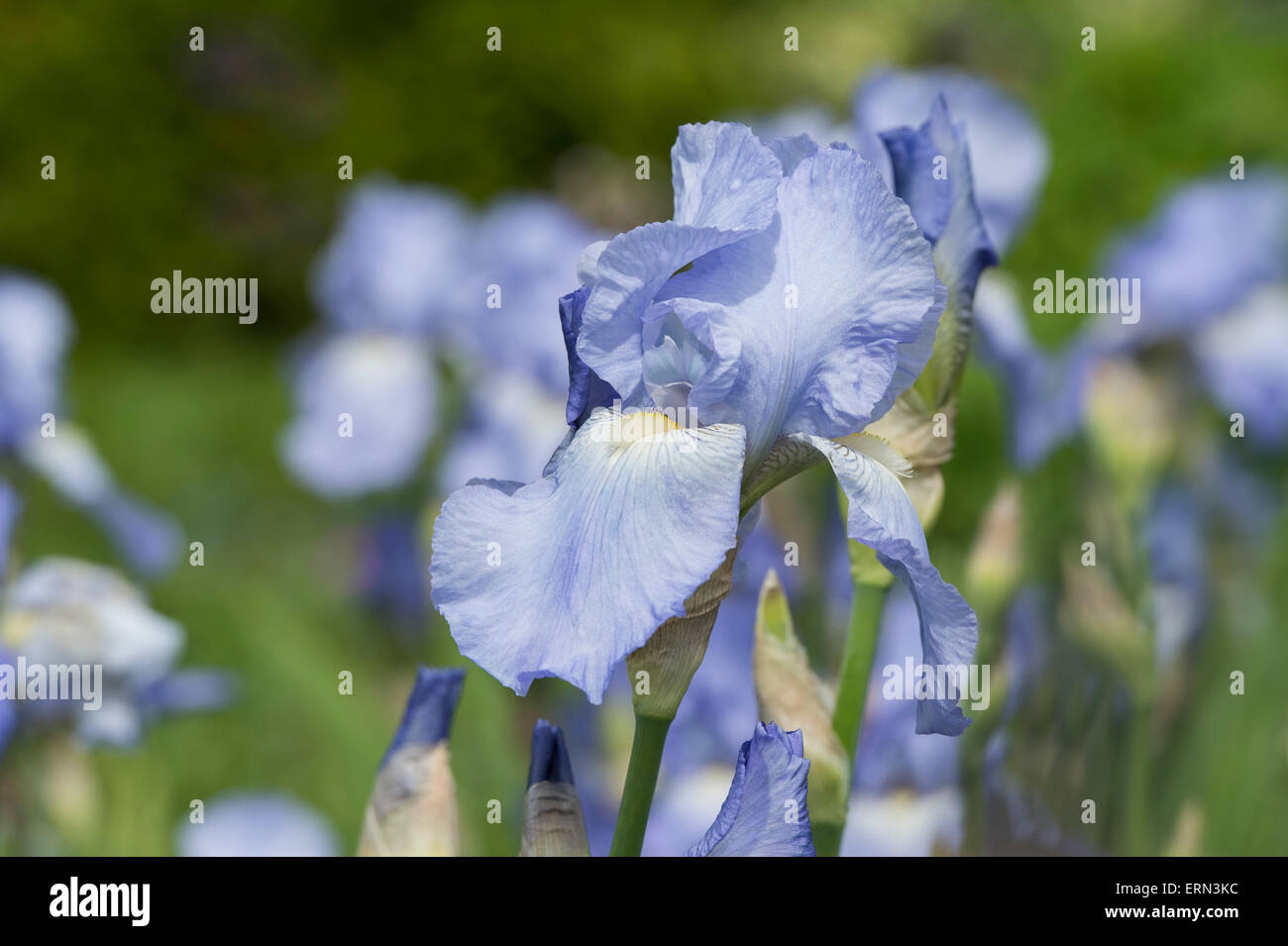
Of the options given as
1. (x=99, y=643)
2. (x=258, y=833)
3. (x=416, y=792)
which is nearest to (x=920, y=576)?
(x=416, y=792)

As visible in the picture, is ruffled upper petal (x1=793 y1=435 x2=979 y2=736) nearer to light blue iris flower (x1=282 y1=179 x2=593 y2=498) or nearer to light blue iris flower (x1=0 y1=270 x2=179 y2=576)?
light blue iris flower (x1=0 y1=270 x2=179 y2=576)

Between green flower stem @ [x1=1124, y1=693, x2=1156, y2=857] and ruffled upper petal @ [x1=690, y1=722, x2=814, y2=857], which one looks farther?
green flower stem @ [x1=1124, y1=693, x2=1156, y2=857]

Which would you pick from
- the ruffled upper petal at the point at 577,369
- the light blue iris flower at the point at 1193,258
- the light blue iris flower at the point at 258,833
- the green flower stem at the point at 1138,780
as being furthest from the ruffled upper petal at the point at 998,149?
the light blue iris flower at the point at 258,833

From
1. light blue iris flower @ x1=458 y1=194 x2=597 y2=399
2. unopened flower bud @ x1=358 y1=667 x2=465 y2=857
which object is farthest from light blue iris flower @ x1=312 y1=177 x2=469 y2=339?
unopened flower bud @ x1=358 y1=667 x2=465 y2=857

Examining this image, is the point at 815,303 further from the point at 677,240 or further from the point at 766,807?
the point at 766,807

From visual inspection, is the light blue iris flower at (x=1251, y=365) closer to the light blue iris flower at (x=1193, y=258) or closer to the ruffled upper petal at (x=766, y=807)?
the light blue iris flower at (x=1193, y=258)

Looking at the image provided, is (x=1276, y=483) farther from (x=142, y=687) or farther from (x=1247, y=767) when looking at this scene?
(x=142, y=687)
